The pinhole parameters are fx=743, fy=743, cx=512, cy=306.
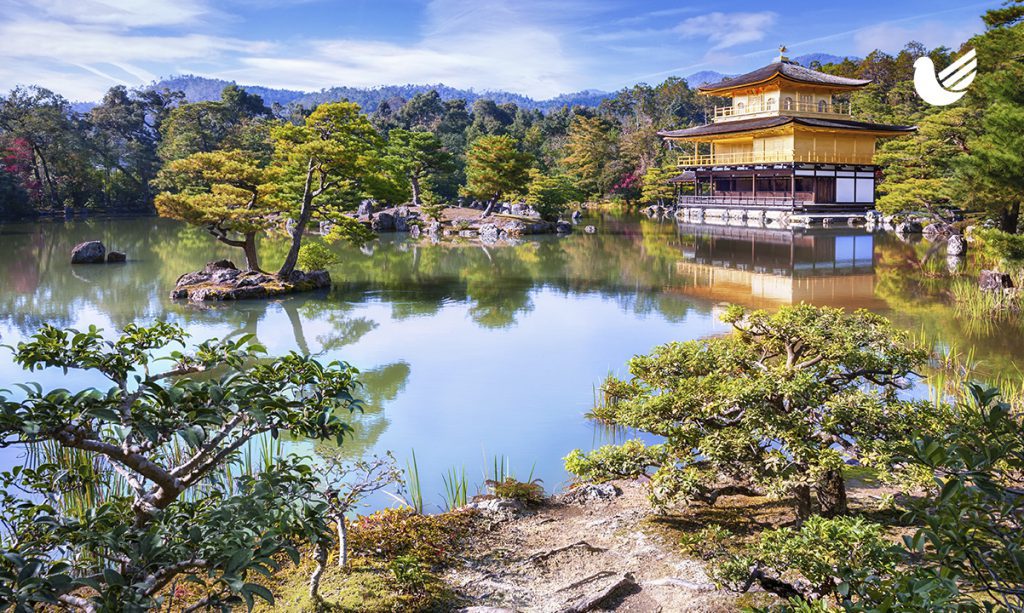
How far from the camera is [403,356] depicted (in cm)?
955

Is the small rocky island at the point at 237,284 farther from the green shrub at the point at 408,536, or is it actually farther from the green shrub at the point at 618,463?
the green shrub at the point at 618,463

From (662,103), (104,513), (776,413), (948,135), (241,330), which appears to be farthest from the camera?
(662,103)

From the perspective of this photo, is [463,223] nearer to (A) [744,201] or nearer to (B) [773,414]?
(A) [744,201]

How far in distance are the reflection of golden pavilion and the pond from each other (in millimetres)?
67

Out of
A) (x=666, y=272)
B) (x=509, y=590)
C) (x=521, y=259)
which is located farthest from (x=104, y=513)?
(x=521, y=259)

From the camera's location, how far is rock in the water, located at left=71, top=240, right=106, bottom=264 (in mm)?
18734

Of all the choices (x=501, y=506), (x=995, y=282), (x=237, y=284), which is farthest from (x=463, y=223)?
(x=501, y=506)

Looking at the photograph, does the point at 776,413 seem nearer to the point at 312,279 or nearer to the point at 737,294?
the point at 737,294

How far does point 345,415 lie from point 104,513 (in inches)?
202

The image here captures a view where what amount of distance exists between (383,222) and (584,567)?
2714 centimetres

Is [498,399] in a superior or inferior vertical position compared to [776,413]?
inferior

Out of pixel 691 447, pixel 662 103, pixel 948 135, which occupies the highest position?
pixel 662 103

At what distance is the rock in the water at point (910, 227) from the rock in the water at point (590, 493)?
909 inches

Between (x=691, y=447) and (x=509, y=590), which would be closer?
(x=509, y=590)
